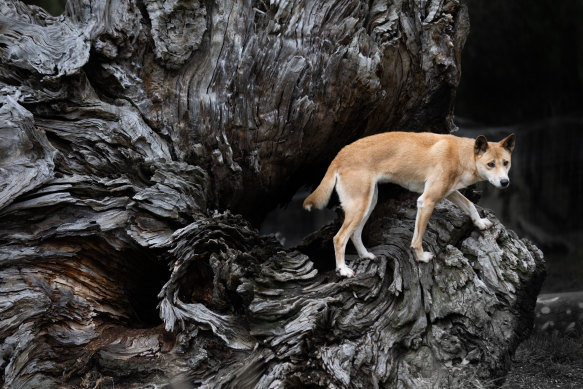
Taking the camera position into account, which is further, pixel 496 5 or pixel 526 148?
pixel 526 148

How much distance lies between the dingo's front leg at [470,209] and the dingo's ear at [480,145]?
0.61 meters

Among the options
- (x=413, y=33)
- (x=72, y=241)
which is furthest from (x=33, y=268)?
(x=413, y=33)

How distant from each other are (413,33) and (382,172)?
180 cm

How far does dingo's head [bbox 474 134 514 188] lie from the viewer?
5.31 meters

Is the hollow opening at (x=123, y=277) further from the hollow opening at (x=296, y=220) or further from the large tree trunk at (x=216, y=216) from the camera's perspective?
the hollow opening at (x=296, y=220)

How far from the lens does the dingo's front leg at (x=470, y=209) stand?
5758mm

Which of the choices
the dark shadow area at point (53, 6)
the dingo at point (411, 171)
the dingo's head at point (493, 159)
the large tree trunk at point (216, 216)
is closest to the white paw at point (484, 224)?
the dingo at point (411, 171)

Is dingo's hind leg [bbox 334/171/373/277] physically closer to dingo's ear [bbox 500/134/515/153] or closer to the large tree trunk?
the large tree trunk

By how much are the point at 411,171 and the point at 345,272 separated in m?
1.31

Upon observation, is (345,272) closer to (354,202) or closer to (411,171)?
(354,202)

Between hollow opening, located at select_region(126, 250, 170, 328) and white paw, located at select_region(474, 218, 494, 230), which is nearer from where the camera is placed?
hollow opening, located at select_region(126, 250, 170, 328)

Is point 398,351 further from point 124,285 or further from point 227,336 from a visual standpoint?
point 124,285

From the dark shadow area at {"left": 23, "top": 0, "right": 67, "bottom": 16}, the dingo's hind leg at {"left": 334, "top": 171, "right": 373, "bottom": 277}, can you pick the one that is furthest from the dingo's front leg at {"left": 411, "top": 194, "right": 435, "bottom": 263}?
the dark shadow area at {"left": 23, "top": 0, "right": 67, "bottom": 16}

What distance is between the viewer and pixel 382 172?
5648 millimetres
